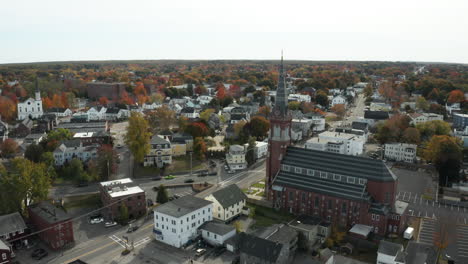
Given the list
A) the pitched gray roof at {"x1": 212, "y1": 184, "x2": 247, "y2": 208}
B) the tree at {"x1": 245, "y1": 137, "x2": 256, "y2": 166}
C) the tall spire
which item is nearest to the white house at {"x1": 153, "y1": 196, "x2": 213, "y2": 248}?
the pitched gray roof at {"x1": 212, "y1": 184, "x2": 247, "y2": 208}

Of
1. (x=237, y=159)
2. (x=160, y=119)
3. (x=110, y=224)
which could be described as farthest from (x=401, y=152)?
(x=110, y=224)

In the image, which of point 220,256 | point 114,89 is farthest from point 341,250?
point 114,89

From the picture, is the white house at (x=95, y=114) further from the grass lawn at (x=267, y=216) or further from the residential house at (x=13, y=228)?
A: the grass lawn at (x=267, y=216)

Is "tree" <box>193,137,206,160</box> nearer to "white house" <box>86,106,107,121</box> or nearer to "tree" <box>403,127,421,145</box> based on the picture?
"tree" <box>403,127,421,145</box>

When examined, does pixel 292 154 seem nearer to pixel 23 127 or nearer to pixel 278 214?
pixel 278 214

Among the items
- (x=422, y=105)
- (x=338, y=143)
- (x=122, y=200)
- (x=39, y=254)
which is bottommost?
(x=39, y=254)

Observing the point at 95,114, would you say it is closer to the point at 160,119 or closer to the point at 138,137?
the point at 160,119
